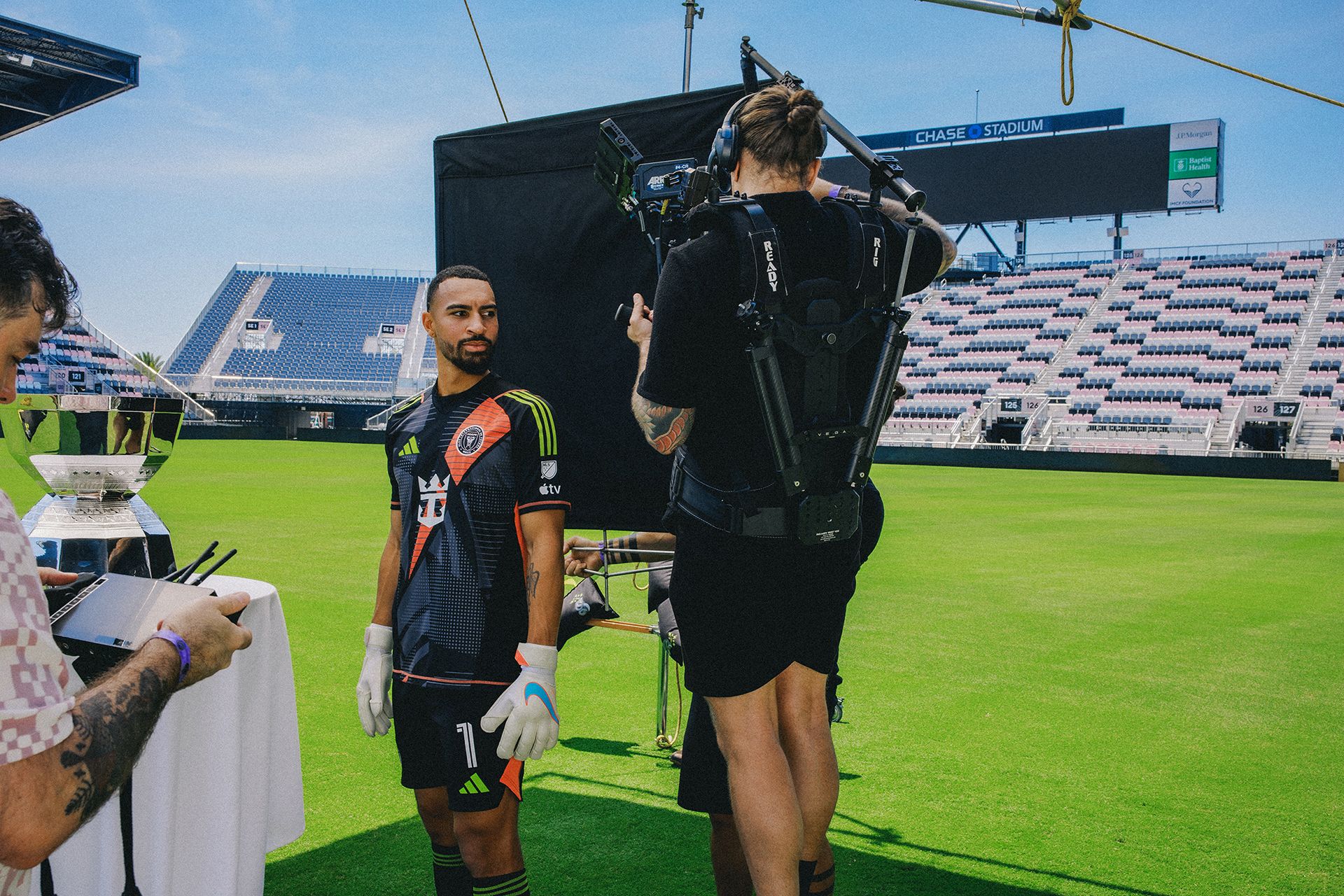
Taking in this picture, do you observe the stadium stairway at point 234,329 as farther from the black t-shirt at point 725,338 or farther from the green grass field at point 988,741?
the black t-shirt at point 725,338

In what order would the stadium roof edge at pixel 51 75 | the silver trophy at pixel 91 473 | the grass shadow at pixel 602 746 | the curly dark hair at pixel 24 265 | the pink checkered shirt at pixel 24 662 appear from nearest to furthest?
the pink checkered shirt at pixel 24 662, the curly dark hair at pixel 24 265, the silver trophy at pixel 91 473, the grass shadow at pixel 602 746, the stadium roof edge at pixel 51 75

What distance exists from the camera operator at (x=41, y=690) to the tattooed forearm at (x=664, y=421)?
972mm

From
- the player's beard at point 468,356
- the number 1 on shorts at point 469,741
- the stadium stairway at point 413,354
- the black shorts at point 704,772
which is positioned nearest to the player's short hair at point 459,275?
the player's beard at point 468,356

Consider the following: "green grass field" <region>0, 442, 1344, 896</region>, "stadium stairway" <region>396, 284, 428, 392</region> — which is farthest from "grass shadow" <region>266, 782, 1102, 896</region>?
"stadium stairway" <region>396, 284, 428, 392</region>

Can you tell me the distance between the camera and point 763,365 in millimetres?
1990

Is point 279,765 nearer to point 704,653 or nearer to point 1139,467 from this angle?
→ point 704,653

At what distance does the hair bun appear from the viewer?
2102 mm

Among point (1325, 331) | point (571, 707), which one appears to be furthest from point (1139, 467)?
point (571, 707)

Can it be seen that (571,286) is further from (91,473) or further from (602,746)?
(602,746)

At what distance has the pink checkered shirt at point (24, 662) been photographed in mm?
1225

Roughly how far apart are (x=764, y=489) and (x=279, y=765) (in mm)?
1562

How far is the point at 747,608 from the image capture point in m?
2.09

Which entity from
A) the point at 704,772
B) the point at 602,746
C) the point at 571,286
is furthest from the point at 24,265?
the point at 602,746

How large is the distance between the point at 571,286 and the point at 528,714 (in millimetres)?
1536
